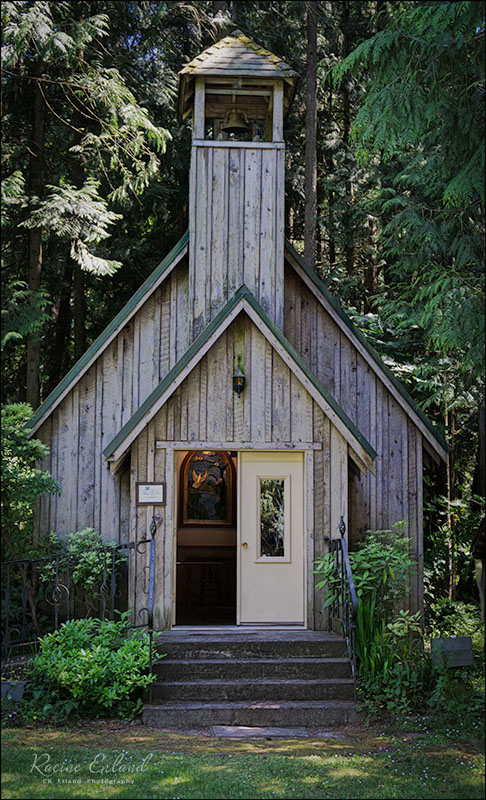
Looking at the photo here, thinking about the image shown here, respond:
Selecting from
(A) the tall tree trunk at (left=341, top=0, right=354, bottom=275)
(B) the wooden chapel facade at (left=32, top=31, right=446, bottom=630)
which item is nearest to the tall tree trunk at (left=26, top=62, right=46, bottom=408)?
(B) the wooden chapel facade at (left=32, top=31, right=446, bottom=630)

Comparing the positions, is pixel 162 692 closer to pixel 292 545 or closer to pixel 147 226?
pixel 292 545

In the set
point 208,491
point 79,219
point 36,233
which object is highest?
point 36,233

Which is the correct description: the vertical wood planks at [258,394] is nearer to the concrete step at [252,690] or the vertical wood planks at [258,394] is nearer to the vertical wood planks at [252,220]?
the vertical wood planks at [252,220]

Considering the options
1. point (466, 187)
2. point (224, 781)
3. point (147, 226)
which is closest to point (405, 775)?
point (224, 781)

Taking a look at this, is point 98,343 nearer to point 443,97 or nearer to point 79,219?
point 79,219

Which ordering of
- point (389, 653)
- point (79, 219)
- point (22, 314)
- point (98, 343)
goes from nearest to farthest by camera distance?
point (389, 653)
point (98, 343)
point (22, 314)
point (79, 219)

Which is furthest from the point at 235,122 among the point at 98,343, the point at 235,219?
the point at 98,343

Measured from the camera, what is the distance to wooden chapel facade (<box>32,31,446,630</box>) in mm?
10109

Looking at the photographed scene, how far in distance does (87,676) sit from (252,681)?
1812 millimetres

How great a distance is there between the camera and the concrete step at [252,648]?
9.14m

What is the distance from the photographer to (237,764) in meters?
6.77

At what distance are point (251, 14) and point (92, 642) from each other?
17.2 meters

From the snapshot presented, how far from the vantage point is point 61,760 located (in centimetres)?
666

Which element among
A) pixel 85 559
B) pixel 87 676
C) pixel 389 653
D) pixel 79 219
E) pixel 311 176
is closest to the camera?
pixel 87 676
